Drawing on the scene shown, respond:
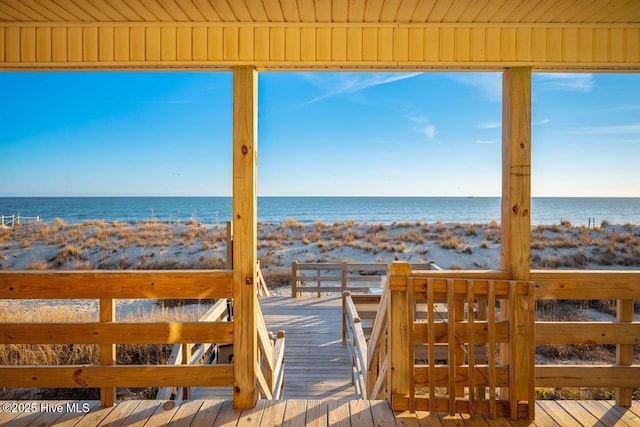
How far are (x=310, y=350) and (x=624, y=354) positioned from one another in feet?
12.3

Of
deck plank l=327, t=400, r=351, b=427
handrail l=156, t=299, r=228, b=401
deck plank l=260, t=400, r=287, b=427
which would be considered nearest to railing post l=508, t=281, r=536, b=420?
deck plank l=327, t=400, r=351, b=427

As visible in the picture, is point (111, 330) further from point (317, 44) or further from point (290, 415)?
point (317, 44)

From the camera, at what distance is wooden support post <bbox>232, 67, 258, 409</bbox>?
236 centimetres

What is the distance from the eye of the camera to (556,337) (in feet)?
7.77

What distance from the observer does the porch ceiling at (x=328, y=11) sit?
2102 millimetres

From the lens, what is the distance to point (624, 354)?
241cm

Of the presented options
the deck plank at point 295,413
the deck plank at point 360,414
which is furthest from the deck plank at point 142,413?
the deck plank at point 360,414

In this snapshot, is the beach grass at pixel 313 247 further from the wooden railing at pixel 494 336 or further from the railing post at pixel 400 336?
the railing post at pixel 400 336

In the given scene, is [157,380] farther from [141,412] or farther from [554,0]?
[554,0]

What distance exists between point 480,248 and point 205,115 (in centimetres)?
2771

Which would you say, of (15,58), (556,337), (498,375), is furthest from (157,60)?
(556,337)

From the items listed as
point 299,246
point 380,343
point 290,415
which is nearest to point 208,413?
point 290,415

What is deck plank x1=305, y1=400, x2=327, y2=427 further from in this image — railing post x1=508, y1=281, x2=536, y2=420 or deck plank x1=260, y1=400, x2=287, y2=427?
railing post x1=508, y1=281, x2=536, y2=420

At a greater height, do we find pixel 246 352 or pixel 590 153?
pixel 590 153
